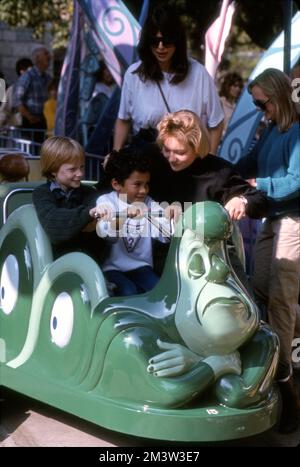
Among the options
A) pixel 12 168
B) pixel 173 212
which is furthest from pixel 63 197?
pixel 12 168

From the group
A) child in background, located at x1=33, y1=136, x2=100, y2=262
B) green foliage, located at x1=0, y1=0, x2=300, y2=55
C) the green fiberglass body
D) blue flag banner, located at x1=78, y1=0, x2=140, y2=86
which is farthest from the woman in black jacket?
green foliage, located at x1=0, y1=0, x2=300, y2=55

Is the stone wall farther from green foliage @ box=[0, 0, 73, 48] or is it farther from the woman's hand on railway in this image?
the woman's hand on railway

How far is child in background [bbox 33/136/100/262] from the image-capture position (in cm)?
370

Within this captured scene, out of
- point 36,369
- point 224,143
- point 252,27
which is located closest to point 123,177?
point 36,369

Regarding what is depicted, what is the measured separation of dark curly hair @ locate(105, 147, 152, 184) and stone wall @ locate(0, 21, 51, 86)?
1643cm

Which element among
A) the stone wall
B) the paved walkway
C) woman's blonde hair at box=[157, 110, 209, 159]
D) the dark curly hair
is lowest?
the paved walkway

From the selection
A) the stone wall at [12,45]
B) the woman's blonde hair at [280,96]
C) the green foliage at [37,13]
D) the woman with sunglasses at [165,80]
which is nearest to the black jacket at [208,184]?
the woman's blonde hair at [280,96]

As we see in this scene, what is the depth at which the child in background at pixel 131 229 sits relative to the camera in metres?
3.70

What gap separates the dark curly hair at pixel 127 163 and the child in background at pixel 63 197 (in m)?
0.21

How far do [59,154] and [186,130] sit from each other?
648 mm

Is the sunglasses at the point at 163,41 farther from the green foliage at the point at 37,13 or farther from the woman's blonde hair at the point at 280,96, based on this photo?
the green foliage at the point at 37,13

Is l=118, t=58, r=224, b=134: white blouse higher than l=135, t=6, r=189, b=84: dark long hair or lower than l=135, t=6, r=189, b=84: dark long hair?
lower

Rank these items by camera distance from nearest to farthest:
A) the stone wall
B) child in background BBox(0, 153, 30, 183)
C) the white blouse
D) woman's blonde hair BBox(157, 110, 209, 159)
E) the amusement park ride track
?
the amusement park ride track → woman's blonde hair BBox(157, 110, 209, 159) → child in background BBox(0, 153, 30, 183) → the white blouse → the stone wall

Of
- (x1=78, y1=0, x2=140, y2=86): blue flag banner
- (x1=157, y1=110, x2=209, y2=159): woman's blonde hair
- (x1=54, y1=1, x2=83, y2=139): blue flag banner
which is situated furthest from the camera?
(x1=54, y1=1, x2=83, y2=139): blue flag banner
